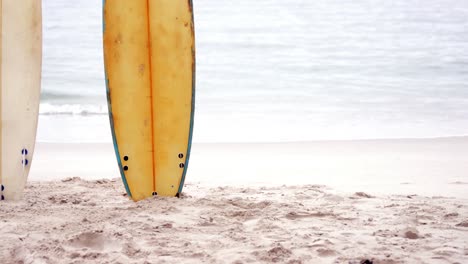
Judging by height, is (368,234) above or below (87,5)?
below

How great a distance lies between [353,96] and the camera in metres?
8.02

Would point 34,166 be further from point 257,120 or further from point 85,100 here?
point 85,100

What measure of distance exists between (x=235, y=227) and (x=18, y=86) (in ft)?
4.78

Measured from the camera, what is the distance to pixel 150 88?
317 cm

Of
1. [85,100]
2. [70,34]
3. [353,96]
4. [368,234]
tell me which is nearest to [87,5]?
[70,34]

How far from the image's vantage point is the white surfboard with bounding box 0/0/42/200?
3096 mm

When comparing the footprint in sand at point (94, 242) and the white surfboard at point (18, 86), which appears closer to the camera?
the footprint in sand at point (94, 242)

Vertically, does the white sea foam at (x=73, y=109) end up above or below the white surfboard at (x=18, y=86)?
below

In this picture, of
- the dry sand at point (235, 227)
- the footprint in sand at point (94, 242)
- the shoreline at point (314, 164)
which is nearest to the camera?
the dry sand at point (235, 227)

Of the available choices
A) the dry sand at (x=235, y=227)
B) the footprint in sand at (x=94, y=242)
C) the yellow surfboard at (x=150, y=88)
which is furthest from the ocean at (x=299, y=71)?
the footprint in sand at (x=94, y=242)

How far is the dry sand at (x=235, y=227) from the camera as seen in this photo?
2125 mm

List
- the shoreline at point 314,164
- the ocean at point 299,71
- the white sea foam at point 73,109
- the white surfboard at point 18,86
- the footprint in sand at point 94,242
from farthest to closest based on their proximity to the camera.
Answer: the white sea foam at point 73,109 → the ocean at point 299,71 → the shoreline at point 314,164 → the white surfboard at point 18,86 → the footprint in sand at point 94,242

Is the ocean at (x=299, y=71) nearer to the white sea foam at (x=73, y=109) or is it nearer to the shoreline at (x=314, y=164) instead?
the white sea foam at (x=73, y=109)

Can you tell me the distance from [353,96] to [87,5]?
10.9m
